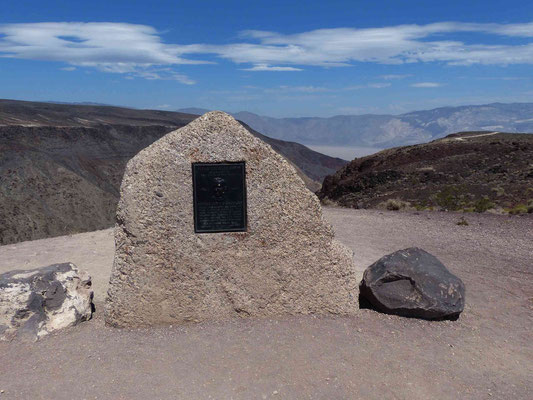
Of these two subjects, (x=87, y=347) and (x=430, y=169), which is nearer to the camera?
(x=87, y=347)

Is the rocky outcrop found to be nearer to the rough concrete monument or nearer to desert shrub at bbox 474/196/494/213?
the rough concrete monument

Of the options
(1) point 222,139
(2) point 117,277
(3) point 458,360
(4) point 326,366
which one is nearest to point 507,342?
(3) point 458,360

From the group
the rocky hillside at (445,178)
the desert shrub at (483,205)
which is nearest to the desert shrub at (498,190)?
the rocky hillside at (445,178)

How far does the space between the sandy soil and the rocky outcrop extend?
18 centimetres

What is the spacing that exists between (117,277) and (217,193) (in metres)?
1.74

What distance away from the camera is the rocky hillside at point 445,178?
61.2 ft

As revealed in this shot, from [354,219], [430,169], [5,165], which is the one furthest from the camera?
[5,165]

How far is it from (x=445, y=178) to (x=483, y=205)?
8263mm

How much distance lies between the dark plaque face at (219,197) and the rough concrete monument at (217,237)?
14 millimetres

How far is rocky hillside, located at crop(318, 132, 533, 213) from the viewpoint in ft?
61.2

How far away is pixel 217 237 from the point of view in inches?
238

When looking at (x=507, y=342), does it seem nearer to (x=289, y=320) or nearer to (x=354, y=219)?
(x=289, y=320)

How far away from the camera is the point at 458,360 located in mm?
5336

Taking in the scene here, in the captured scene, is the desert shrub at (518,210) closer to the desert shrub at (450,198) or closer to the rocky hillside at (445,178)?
the rocky hillside at (445,178)
